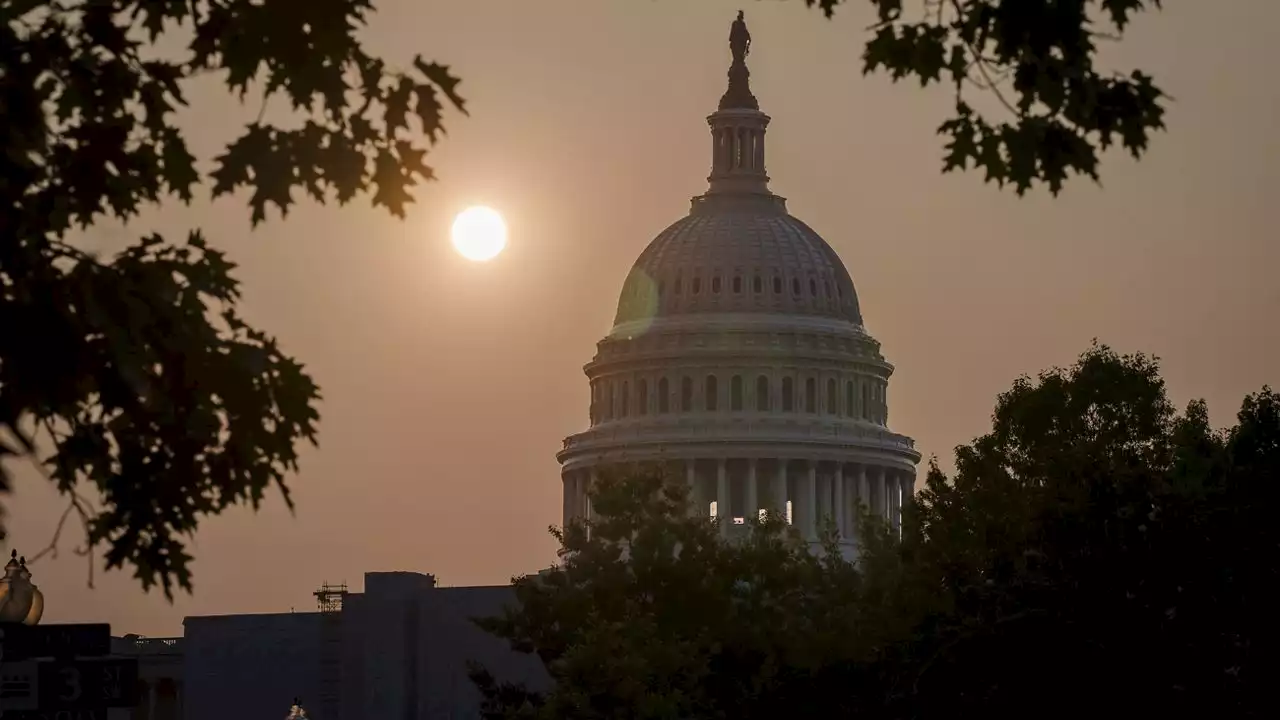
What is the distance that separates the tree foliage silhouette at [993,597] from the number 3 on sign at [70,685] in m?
14.4

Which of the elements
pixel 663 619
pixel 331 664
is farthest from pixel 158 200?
pixel 331 664

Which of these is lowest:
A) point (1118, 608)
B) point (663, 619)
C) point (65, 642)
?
point (65, 642)

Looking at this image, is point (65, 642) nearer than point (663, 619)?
Yes

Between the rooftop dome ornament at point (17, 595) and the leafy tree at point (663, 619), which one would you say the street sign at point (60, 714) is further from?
the leafy tree at point (663, 619)

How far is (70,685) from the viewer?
25844 millimetres

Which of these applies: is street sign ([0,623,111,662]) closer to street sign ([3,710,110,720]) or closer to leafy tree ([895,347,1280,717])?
street sign ([3,710,110,720])

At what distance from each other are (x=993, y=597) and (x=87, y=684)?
1741cm

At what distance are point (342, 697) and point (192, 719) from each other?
6.97 m

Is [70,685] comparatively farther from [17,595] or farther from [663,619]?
[663,619]

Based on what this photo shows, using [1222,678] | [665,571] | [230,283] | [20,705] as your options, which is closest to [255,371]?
[230,283]

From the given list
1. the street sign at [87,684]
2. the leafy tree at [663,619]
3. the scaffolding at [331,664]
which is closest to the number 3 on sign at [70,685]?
the street sign at [87,684]

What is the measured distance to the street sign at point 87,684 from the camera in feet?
84.1

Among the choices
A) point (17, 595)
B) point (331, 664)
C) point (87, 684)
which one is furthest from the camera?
point (331, 664)

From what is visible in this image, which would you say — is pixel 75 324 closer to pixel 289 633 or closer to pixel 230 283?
pixel 230 283
